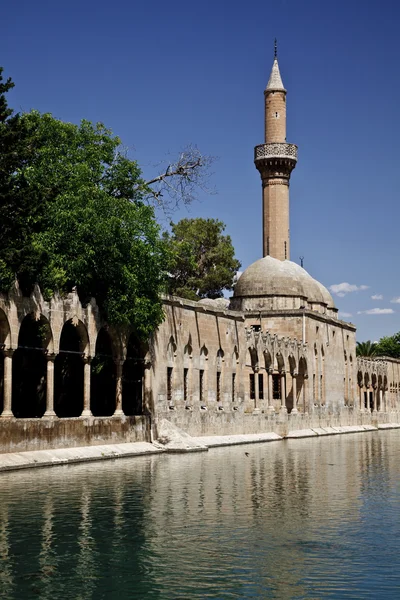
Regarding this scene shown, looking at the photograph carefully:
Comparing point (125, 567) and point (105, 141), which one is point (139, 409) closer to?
point (105, 141)

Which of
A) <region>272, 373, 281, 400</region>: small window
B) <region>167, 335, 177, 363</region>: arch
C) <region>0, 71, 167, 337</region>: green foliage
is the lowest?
<region>272, 373, 281, 400</region>: small window

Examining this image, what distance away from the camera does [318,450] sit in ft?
121

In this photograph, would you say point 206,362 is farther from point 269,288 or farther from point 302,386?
point 269,288

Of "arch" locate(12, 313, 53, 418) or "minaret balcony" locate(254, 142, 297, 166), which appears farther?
"minaret balcony" locate(254, 142, 297, 166)

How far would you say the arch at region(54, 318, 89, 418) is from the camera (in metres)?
33.2

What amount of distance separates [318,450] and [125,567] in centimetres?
2567

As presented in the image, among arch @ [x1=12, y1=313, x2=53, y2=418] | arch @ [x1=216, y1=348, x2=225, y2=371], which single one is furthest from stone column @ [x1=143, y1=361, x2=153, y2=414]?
arch @ [x1=216, y1=348, x2=225, y2=371]

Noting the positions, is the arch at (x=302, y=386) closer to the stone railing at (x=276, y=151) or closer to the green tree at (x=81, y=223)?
the stone railing at (x=276, y=151)

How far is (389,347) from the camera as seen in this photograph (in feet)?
354

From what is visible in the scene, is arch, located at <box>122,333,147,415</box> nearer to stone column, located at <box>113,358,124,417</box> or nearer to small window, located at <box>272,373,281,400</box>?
stone column, located at <box>113,358,124,417</box>

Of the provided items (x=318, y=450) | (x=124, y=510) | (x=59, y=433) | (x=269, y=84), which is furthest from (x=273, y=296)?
(x=124, y=510)

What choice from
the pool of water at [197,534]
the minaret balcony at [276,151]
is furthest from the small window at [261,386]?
the pool of water at [197,534]

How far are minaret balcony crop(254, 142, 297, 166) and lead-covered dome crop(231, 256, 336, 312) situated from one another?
815 centimetres

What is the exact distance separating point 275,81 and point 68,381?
38198 millimetres
